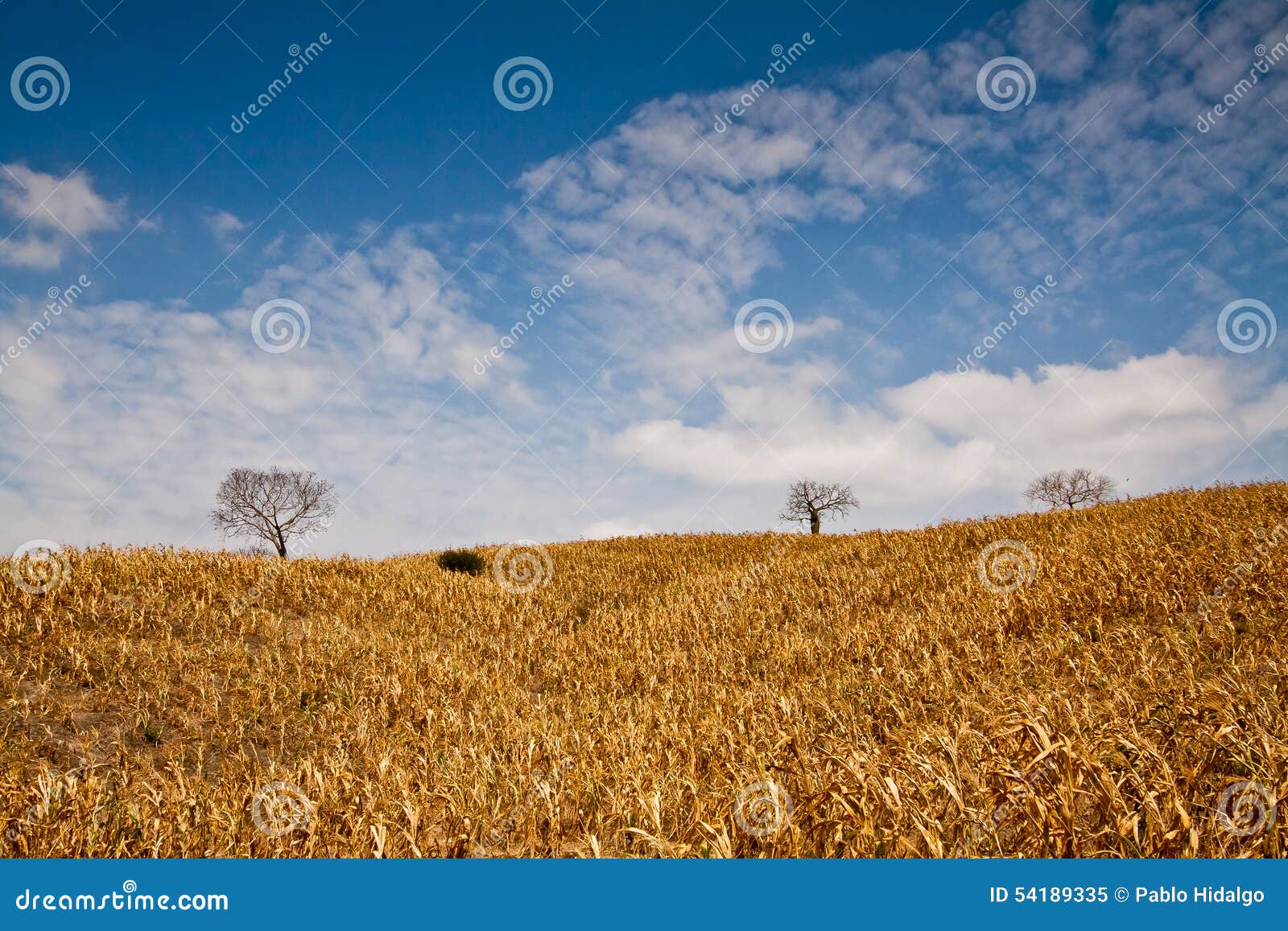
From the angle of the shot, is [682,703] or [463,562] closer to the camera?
[682,703]

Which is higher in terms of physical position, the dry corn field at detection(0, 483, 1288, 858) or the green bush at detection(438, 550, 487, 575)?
the green bush at detection(438, 550, 487, 575)

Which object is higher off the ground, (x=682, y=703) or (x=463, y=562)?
(x=463, y=562)

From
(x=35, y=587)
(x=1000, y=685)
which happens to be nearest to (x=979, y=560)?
(x=1000, y=685)

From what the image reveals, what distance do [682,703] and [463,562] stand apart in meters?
12.8

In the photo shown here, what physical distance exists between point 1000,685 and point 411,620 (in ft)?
37.6

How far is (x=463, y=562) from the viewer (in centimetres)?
2086

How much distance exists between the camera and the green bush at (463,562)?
67.8ft

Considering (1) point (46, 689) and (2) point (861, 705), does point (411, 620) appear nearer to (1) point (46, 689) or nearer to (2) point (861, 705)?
(1) point (46, 689)

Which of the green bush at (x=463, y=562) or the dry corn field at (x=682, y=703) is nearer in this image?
the dry corn field at (x=682, y=703)

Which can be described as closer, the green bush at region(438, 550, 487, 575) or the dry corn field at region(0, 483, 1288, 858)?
the dry corn field at region(0, 483, 1288, 858)

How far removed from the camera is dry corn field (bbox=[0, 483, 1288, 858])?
14.5 feet

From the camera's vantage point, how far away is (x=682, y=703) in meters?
9.74

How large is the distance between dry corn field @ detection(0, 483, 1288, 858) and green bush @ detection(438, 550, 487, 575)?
2097mm

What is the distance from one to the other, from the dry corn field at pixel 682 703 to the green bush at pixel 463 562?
6.88 feet
